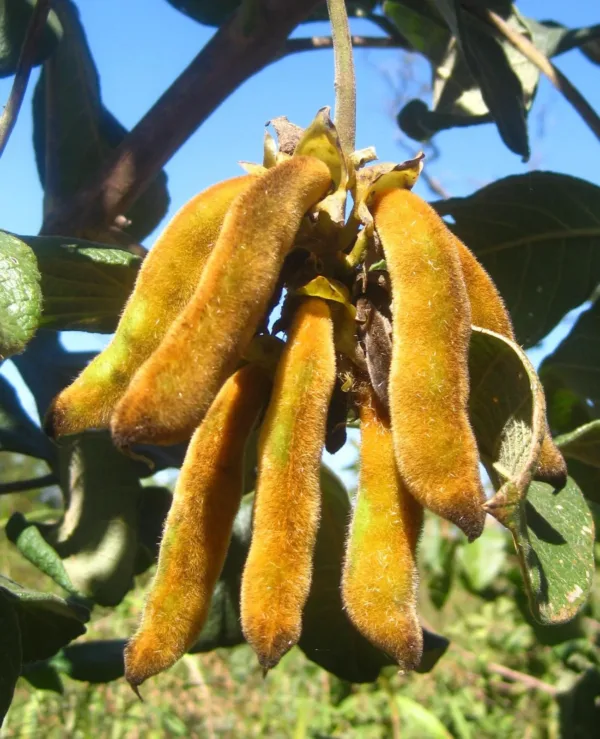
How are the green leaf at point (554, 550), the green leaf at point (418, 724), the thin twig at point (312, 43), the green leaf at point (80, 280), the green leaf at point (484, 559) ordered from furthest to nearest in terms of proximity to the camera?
the green leaf at point (484, 559) → the green leaf at point (418, 724) → the thin twig at point (312, 43) → the green leaf at point (80, 280) → the green leaf at point (554, 550)

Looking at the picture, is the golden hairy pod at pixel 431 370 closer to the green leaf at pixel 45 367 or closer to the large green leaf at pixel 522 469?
the large green leaf at pixel 522 469

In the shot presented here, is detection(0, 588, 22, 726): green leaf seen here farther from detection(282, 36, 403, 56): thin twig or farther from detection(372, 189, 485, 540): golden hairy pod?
detection(282, 36, 403, 56): thin twig

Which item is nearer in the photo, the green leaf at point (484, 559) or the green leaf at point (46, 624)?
the green leaf at point (46, 624)

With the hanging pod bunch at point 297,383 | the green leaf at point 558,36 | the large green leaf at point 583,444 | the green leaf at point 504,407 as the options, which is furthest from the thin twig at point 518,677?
the hanging pod bunch at point 297,383

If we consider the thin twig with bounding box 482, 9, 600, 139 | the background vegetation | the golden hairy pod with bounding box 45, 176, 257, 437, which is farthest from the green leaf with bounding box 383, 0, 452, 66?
the golden hairy pod with bounding box 45, 176, 257, 437

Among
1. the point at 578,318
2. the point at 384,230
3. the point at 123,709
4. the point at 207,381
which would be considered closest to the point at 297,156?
the point at 384,230

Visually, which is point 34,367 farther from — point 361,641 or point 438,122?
point 438,122

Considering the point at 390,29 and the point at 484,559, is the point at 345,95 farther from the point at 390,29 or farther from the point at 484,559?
the point at 484,559
